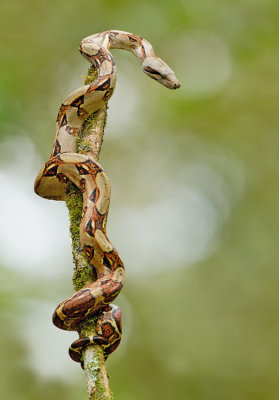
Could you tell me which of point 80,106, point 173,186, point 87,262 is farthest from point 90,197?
point 173,186

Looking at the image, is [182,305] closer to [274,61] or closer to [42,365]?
[42,365]

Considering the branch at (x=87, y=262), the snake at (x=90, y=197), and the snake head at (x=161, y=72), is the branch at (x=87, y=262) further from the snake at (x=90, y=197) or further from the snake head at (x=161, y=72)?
the snake head at (x=161, y=72)

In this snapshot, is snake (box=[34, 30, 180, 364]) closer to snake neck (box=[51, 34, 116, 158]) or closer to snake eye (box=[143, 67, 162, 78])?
snake neck (box=[51, 34, 116, 158])

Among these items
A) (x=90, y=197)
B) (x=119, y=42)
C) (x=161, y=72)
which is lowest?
(x=90, y=197)

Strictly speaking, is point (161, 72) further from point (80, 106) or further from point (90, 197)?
point (90, 197)

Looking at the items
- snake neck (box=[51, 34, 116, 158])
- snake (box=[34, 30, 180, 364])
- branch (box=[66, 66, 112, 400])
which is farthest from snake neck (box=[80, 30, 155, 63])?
snake neck (box=[51, 34, 116, 158])
